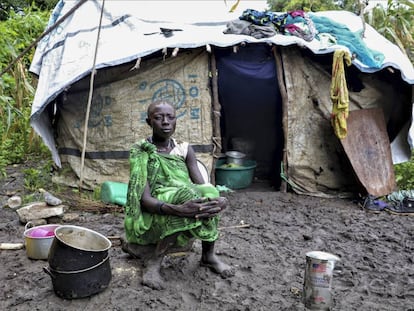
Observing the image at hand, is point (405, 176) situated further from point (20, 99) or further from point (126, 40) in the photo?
point (20, 99)

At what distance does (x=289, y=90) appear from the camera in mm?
5316

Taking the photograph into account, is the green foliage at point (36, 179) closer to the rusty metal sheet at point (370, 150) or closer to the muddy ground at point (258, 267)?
the muddy ground at point (258, 267)

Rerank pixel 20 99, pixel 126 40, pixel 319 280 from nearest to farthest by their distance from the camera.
Result: pixel 319 280, pixel 126 40, pixel 20 99

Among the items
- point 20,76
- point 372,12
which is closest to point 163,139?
point 20,76

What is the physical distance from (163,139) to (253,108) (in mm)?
4232

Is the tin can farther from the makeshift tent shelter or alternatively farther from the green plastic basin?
the green plastic basin

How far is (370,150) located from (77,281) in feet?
13.4

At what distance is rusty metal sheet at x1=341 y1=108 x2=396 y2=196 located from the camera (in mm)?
5059

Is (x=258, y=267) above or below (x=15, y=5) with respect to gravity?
below

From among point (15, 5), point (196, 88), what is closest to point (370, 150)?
point (196, 88)

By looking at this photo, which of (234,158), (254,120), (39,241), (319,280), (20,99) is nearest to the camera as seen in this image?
(319,280)

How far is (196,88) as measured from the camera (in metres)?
5.16

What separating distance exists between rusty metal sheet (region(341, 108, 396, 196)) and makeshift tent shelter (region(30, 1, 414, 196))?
129 millimetres

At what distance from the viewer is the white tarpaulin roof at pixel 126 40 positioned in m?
4.78
